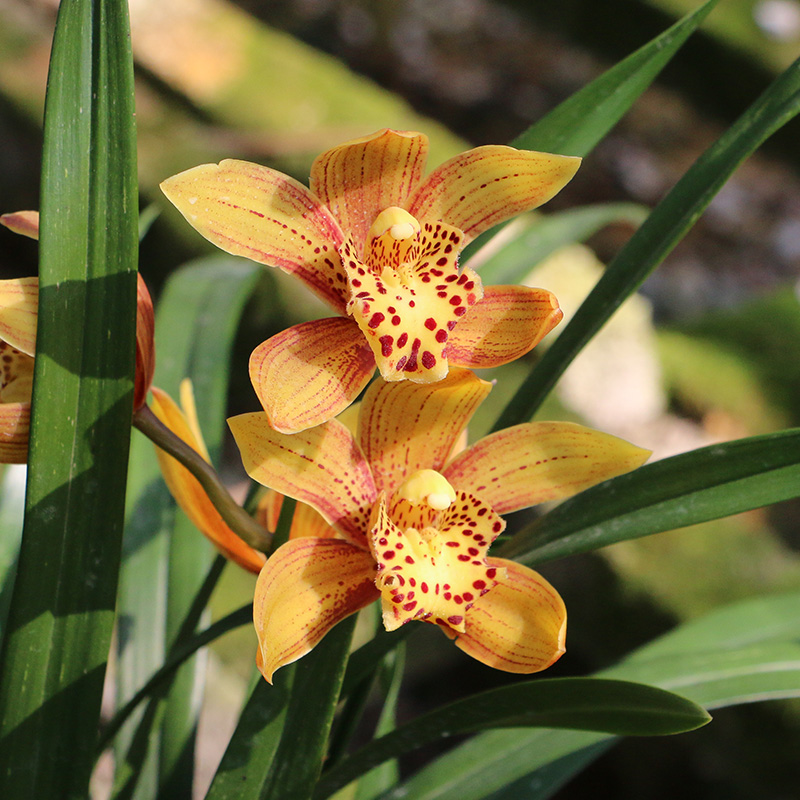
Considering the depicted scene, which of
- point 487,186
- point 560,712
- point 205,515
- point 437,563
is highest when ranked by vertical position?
point 487,186

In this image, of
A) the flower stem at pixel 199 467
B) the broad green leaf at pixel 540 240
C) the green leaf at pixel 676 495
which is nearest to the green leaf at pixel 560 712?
the green leaf at pixel 676 495

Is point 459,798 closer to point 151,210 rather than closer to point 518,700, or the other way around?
point 518,700

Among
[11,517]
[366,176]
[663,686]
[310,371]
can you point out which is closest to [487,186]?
[366,176]

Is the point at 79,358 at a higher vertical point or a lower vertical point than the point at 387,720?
higher

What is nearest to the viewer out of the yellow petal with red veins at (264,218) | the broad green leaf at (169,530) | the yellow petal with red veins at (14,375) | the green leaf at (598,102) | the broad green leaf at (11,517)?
the yellow petal with red veins at (264,218)

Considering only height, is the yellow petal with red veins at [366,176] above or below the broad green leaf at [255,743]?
above

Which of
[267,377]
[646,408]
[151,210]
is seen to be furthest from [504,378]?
[267,377]

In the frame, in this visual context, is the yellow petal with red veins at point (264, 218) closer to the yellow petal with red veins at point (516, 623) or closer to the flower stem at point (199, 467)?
the flower stem at point (199, 467)

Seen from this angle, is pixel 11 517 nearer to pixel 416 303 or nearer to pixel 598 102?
pixel 416 303
